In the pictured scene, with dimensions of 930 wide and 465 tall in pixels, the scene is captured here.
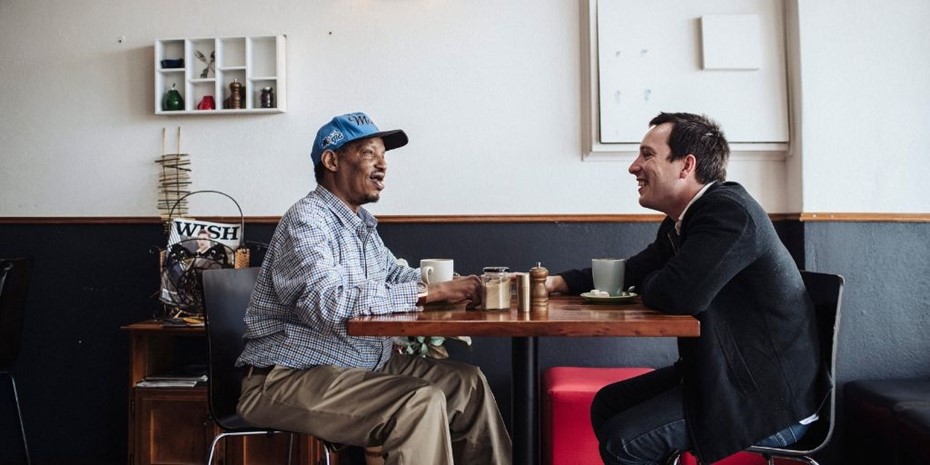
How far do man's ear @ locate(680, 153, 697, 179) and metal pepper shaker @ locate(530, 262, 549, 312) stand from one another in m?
0.59

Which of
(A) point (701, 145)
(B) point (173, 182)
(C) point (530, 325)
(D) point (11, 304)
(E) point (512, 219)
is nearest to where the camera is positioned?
(C) point (530, 325)

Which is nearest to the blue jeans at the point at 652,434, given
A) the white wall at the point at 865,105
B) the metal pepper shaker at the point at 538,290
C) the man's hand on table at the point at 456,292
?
the metal pepper shaker at the point at 538,290

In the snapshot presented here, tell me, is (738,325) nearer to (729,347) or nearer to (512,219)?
(729,347)

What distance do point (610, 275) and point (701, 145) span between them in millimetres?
464

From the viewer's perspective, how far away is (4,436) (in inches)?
132

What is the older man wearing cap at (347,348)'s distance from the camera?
5.56 feet

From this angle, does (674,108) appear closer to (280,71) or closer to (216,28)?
(280,71)

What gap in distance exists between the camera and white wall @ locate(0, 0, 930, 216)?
9.63ft

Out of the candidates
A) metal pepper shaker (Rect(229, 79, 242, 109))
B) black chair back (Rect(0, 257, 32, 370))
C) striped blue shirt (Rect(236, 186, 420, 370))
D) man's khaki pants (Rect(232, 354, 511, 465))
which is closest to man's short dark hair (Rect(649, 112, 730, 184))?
striped blue shirt (Rect(236, 186, 420, 370))

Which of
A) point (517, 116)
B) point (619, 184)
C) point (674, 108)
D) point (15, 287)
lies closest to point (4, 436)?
point (15, 287)

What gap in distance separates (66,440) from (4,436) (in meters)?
0.34

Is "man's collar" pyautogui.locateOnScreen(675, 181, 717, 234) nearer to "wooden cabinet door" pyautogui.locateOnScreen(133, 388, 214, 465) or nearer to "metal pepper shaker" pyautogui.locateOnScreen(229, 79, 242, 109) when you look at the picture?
"wooden cabinet door" pyautogui.locateOnScreen(133, 388, 214, 465)

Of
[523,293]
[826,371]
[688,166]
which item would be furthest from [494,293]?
[826,371]

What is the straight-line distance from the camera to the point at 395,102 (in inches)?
126
